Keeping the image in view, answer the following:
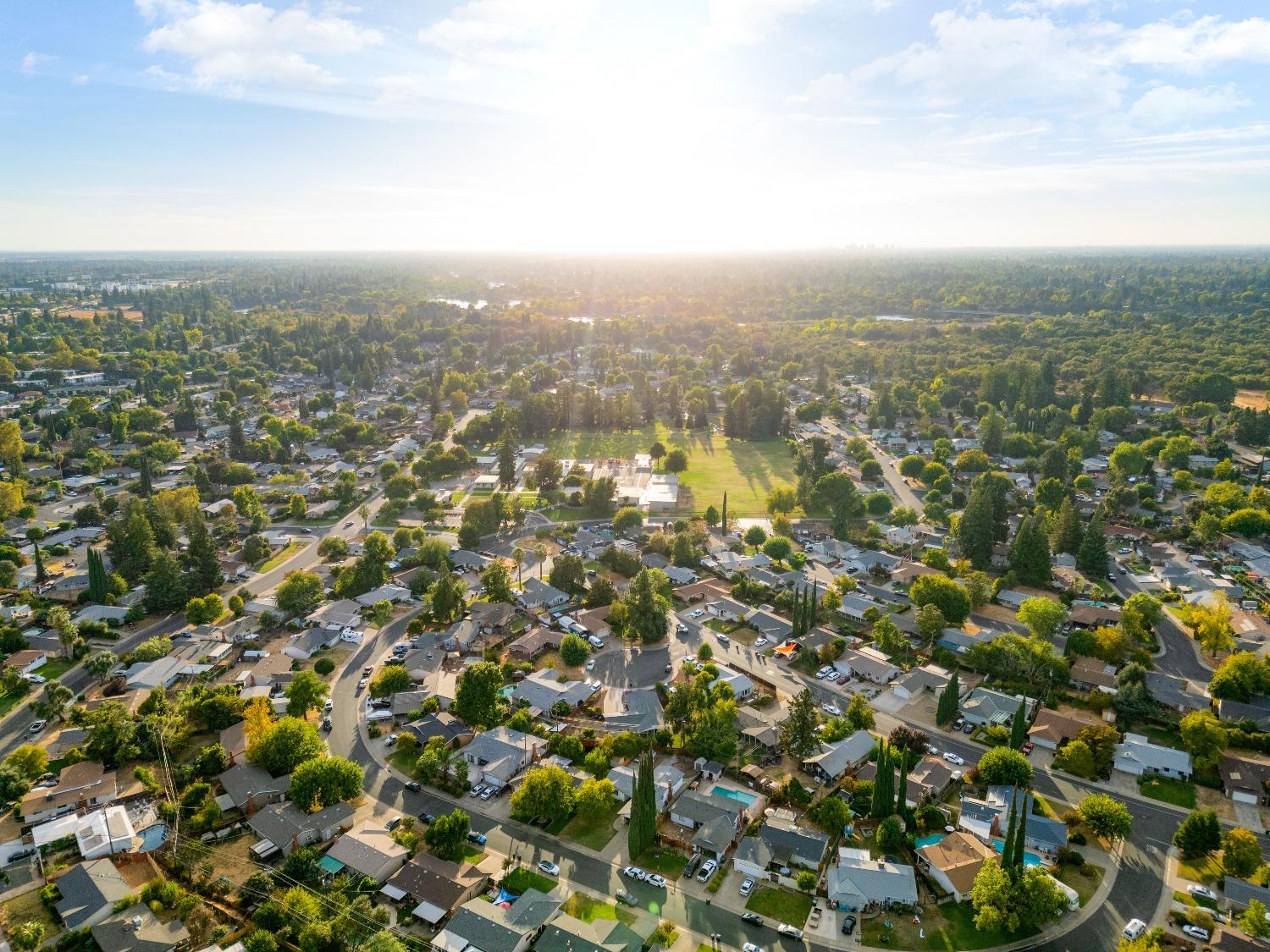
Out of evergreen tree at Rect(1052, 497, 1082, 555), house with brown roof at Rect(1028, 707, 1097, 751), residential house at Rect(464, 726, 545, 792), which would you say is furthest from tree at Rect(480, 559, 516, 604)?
evergreen tree at Rect(1052, 497, 1082, 555)

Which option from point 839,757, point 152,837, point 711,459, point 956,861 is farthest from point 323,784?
point 711,459

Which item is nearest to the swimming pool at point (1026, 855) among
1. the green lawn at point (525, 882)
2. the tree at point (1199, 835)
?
the tree at point (1199, 835)

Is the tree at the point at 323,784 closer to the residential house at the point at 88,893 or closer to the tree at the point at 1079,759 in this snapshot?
the residential house at the point at 88,893

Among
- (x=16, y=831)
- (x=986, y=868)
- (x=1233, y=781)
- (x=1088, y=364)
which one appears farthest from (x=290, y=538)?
(x=1088, y=364)

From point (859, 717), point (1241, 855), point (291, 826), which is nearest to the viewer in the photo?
point (1241, 855)

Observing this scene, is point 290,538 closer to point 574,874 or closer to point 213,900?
point 213,900

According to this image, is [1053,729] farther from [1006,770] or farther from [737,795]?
[737,795]

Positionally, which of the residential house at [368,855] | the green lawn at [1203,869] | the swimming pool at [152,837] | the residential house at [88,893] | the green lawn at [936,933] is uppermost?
the residential house at [88,893]
